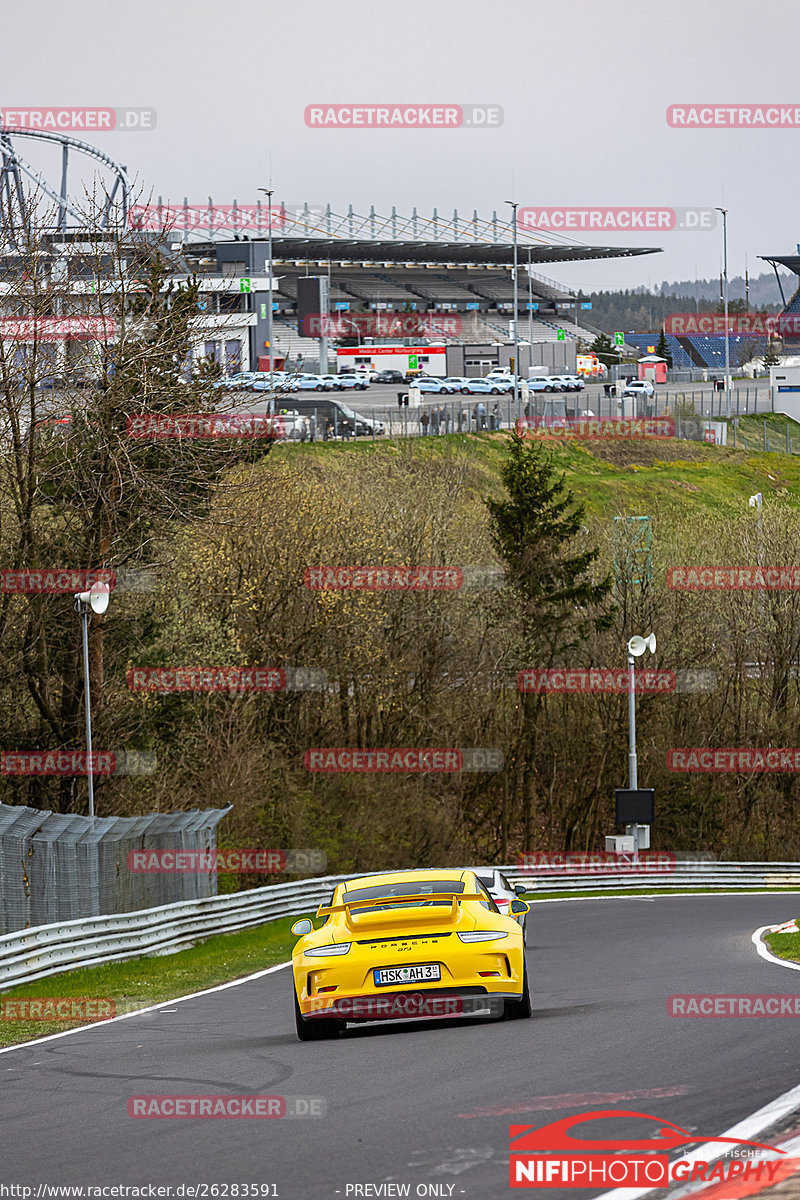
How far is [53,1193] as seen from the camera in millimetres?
7055

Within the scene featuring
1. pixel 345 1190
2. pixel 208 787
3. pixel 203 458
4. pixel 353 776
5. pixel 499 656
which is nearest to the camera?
pixel 345 1190

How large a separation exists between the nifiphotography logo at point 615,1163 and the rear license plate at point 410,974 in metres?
3.88

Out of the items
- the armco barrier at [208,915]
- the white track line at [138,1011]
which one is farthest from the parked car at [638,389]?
the white track line at [138,1011]

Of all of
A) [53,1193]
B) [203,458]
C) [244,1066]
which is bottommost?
[244,1066]

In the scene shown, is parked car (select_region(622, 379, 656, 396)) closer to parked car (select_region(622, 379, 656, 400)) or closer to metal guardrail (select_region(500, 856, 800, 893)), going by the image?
parked car (select_region(622, 379, 656, 400))

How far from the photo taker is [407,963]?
449 inches

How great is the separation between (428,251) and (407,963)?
142532 millimetres

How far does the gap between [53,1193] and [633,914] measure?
23644mm

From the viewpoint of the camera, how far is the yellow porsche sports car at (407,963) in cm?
1141

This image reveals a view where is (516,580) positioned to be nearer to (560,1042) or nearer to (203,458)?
(203,458)

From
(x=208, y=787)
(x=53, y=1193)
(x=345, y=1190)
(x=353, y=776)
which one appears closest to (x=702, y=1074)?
(x=345, y=1190)

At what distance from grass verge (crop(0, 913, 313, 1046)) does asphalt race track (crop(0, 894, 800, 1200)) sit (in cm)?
100

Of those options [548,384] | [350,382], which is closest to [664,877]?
[350,382]

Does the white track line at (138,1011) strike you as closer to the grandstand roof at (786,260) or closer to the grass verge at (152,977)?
the grass verge at (152,977)
